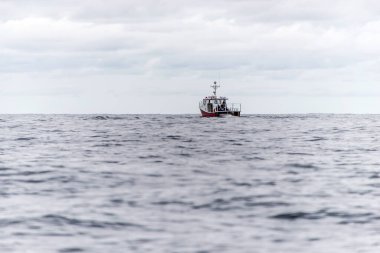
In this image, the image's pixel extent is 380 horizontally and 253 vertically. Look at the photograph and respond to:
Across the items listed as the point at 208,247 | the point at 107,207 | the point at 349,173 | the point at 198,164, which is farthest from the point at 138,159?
the point at 208,247

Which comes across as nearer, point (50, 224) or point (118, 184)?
point (50, 224)

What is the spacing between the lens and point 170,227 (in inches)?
405

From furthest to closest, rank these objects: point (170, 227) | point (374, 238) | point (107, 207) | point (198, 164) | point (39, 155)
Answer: point (39, 155)
point (198, 164)
point (107, 207)
point (170, 227)
point (374, 238)

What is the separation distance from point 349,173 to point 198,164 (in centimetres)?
622

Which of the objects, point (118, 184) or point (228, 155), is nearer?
point (118, 184)

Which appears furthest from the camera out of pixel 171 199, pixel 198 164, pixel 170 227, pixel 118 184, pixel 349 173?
pixel 198 164

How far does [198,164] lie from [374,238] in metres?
12.6

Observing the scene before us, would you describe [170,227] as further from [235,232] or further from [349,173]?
[349,173]

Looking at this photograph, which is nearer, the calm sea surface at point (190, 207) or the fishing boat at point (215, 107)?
the calm sea surface at point (190, 207)

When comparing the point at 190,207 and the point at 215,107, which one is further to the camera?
the point at 215,107

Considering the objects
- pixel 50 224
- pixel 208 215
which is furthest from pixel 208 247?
pixel 50 224

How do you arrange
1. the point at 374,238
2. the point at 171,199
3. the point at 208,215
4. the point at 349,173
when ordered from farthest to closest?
1. the point at 349,173
2. the point at 171,199
3. the point at 208,215
4. the point at 374,238

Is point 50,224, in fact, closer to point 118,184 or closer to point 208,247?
point 208,247

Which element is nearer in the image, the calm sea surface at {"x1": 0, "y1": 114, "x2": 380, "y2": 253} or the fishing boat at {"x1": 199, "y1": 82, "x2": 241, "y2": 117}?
the calm sea surface at {"x1": 0, "y1": 114, "x2": 380, "y2": 253}
